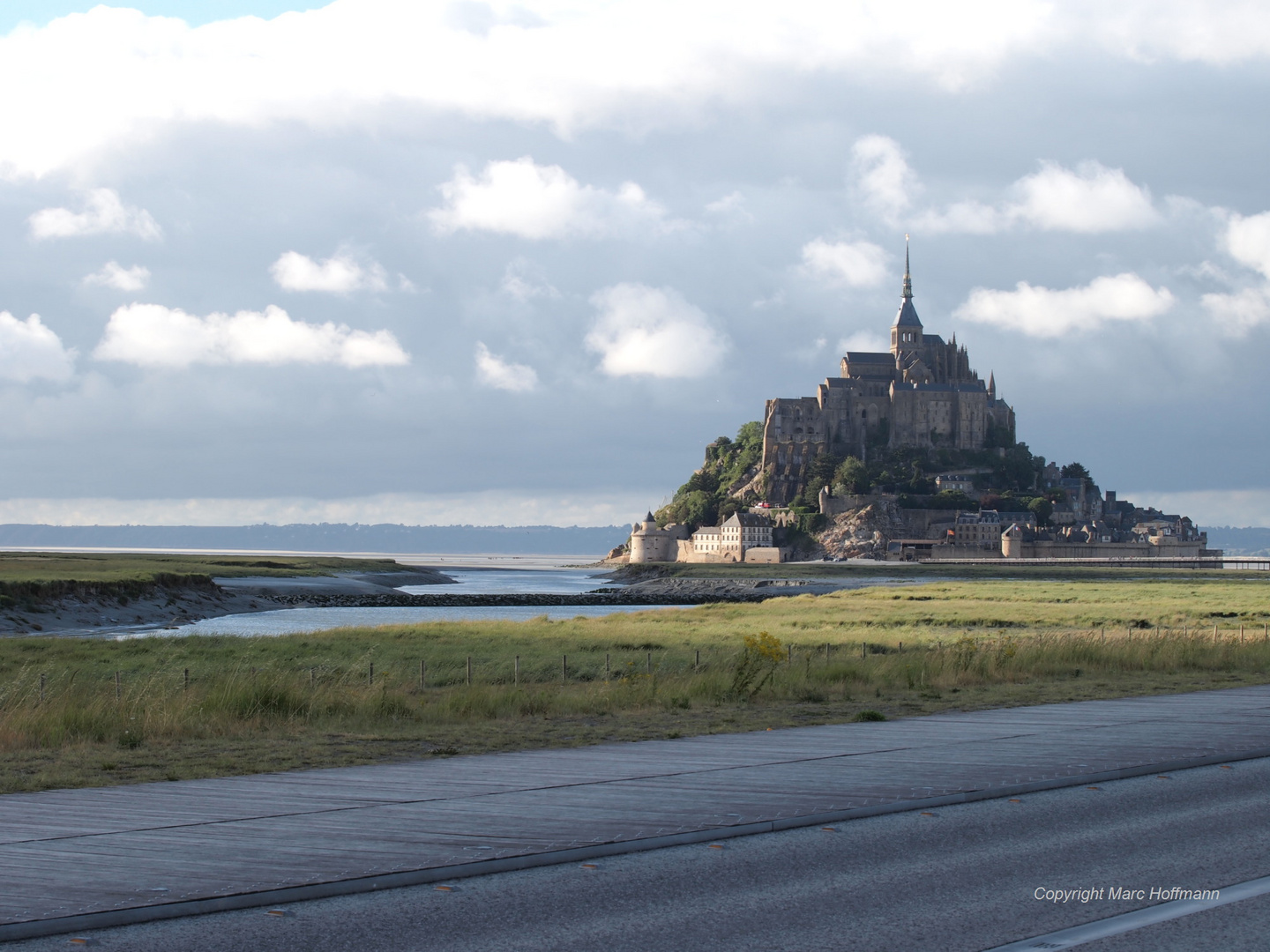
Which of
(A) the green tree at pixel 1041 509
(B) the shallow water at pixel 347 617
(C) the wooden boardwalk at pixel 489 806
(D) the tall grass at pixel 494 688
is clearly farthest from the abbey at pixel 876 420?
(C) the wooden boardwalk at pixel 489 806

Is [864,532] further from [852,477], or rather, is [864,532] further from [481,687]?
[481,687]

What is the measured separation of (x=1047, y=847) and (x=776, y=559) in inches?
6155

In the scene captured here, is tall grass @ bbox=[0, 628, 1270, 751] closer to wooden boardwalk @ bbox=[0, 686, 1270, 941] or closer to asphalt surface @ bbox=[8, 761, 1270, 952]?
wooden boardwalk @ bbox=[0, 686, 1270, 941]

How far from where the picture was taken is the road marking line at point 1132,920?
664 cm

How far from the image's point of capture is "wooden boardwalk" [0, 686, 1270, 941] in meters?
7.55

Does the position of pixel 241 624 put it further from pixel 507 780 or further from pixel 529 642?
pixel 507 780

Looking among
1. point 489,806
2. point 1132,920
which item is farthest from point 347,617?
point 1132,920

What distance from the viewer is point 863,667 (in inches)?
914

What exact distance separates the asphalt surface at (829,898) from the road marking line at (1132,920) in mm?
87

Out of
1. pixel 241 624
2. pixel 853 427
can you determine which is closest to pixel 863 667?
pixel 241 624

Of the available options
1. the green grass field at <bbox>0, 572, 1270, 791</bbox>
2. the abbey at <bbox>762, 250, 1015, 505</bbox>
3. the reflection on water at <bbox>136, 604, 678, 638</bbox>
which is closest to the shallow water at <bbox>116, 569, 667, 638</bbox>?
the reflection on water at <bbox>136, 604, 678, 638</bbox>

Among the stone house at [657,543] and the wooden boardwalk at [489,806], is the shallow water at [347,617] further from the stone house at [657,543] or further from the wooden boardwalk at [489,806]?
the stone house at [657,543]

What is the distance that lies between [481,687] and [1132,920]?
44.1 feet

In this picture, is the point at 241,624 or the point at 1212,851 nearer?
the point at 1212,851
